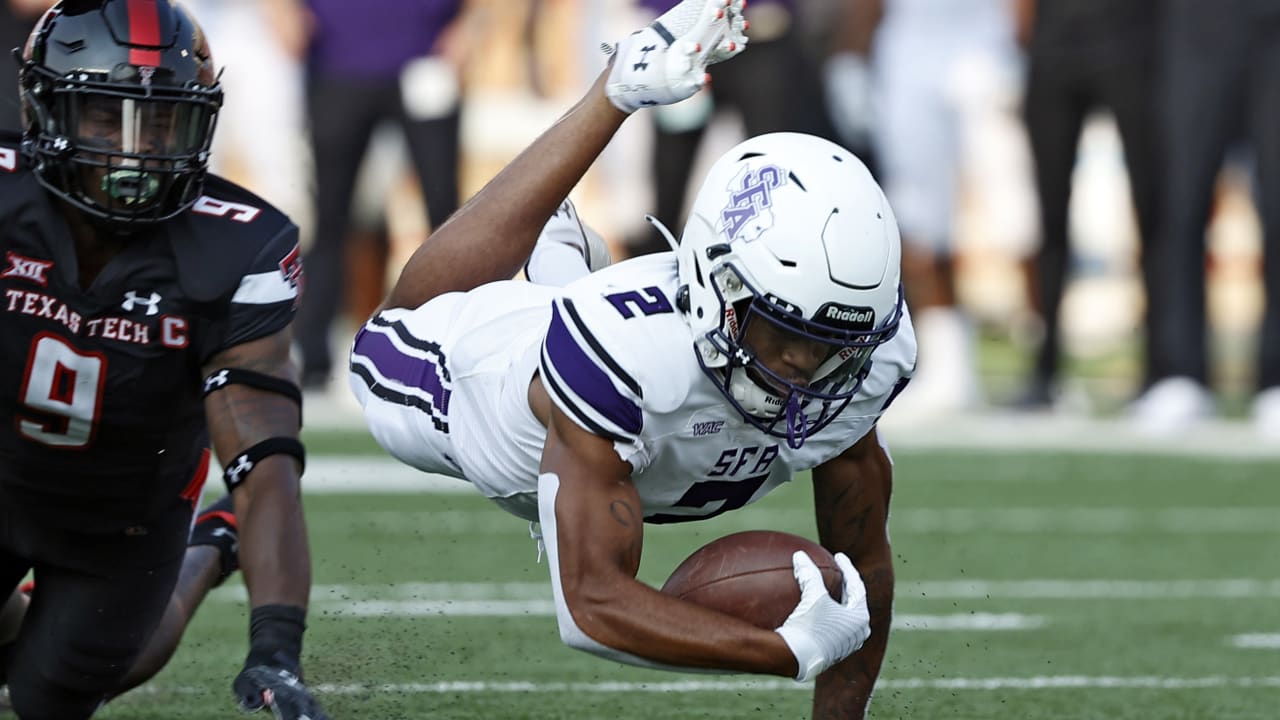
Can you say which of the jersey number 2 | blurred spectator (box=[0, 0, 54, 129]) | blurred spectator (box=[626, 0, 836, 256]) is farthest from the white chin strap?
blurred spectator (box=[0, 0, 54, 129])

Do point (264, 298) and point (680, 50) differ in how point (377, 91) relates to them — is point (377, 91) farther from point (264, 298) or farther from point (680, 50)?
point (264, 298)

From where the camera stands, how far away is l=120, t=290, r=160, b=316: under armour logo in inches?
135

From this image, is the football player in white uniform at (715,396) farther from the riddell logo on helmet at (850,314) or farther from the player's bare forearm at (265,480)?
Result: the player's bare forearm at (265,480)

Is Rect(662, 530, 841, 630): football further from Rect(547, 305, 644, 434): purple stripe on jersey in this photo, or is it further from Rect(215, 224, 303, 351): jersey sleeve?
Rect(215, 224, 303, 351): jersey sleeve

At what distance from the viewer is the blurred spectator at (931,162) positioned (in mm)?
8633

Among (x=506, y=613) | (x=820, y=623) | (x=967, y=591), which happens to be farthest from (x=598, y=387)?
(x=967, y=591)

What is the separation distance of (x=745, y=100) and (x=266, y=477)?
5.39m

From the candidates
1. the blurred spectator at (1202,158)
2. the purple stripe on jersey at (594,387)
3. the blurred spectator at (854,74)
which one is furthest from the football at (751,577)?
the blurred spectator at (854,74)

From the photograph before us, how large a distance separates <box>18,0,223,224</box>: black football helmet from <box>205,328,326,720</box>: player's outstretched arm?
0.30 m

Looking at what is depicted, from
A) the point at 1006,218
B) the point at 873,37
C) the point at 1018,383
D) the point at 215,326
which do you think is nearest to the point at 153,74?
the point at 215,326

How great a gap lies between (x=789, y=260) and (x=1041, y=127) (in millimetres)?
5563

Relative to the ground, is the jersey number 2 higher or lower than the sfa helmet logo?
lower

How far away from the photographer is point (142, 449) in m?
3.59

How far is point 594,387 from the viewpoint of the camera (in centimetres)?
305
